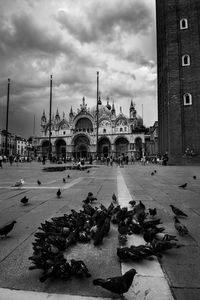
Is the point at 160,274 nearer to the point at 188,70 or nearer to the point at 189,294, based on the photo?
the point at 189,294

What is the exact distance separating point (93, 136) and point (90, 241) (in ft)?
228

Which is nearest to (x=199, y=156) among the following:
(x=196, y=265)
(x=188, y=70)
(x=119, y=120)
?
(x=188, y=70)

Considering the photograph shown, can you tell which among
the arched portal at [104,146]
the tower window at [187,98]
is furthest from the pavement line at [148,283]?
the arched portal at [104,146]

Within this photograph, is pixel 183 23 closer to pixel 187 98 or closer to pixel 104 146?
pixel 187 98

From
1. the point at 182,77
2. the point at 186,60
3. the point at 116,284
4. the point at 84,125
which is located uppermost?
the point at 186,60

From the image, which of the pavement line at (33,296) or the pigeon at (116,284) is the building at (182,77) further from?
the pavement line at (33,296)

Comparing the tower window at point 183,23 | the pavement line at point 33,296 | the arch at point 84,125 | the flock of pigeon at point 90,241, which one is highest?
the tower window at point 183,23

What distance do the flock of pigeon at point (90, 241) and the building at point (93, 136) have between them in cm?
6486

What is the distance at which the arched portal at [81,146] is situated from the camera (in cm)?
7306

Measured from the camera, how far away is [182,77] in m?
28.4

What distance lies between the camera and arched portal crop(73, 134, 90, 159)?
73.1m

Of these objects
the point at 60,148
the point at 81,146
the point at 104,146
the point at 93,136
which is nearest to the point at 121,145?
the point at 104,146

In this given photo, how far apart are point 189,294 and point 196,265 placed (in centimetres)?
52

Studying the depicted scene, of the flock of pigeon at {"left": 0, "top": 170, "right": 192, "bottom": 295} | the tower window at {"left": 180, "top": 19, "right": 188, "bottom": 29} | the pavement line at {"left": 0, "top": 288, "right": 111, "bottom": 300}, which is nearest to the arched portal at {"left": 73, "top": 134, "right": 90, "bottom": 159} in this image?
the tower window at {"left": 180, "top": 19, "right": 188, "bottom": 29}
